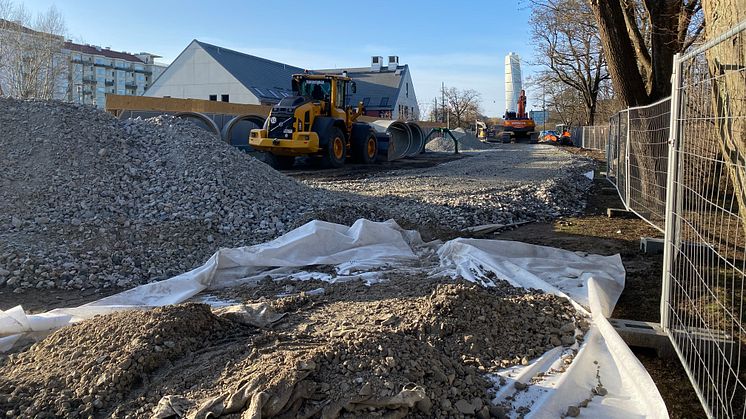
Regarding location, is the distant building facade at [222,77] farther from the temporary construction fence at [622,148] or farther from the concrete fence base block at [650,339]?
the concrete fence base block at [650,339]

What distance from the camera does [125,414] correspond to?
265 centimetres

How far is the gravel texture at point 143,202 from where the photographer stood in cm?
595

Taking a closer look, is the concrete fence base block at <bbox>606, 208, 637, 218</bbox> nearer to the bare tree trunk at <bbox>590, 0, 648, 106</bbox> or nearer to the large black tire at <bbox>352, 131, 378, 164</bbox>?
the bare tree trunk at <bbox>590, 0, 648, 106</bbox>

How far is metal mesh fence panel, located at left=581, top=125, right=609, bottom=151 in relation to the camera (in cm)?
2523

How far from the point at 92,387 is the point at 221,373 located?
0.62 meters

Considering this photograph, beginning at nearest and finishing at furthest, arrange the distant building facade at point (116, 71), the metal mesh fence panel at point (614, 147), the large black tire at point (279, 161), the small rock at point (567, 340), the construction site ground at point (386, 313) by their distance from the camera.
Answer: the construction site ground at point (386, 313), the small rock at point (567, 340), the metal mesh fence panel at point (614, 147), the large black tire at point (279, 161), the distant building facade at point (116, 71)

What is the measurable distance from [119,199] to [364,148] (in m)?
12.1

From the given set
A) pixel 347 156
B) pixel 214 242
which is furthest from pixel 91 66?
pixel 214 242

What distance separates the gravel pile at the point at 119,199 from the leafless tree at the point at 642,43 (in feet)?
16.7

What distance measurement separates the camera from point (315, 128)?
16.8m

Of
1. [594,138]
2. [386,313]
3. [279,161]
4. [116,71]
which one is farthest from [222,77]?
[116,71]

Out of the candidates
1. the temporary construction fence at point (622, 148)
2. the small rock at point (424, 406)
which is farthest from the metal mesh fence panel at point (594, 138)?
the small rock at point (424, 406)

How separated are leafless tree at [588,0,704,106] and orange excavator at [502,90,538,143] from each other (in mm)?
Result: 33140

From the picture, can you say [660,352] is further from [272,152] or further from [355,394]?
[272,152]
